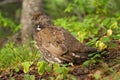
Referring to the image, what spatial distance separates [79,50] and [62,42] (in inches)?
11.5

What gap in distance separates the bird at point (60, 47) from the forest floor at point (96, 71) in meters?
0.18

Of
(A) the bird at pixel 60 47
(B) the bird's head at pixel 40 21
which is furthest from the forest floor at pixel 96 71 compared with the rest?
(B) the bird's head at pixel 40 21

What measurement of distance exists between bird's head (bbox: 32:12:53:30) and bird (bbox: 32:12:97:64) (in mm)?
121

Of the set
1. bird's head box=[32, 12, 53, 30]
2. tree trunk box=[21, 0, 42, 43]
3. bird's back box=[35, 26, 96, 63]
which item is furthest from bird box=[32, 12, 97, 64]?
tree trunk box=[21, 0, 42, 43]

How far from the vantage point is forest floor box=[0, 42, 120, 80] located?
725 centimetres

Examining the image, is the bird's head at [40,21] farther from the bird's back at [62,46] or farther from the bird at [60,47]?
Result: the bird's back at [62,46]

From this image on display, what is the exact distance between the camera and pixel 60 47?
764 centimetres

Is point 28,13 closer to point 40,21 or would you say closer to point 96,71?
point 40,21

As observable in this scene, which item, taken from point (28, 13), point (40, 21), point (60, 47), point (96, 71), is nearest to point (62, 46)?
point (60, 47)

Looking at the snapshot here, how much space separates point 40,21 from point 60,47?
0.88m

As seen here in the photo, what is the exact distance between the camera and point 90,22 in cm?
1061

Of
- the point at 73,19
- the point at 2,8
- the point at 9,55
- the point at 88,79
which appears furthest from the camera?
the point at 2,8

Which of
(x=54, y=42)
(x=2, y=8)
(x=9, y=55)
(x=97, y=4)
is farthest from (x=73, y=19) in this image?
(x=2, y=8)

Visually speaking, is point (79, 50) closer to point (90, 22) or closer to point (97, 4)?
point (90, 22)
